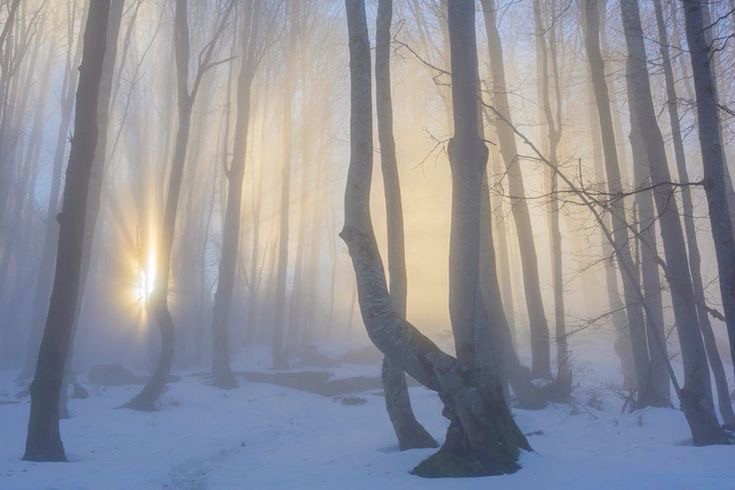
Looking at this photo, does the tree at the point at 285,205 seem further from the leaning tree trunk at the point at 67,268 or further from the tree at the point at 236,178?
the leaning tree trunk at the point at 67,268

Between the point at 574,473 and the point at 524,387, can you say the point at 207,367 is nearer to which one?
the point at 524,387

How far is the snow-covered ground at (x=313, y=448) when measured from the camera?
22.6 ft

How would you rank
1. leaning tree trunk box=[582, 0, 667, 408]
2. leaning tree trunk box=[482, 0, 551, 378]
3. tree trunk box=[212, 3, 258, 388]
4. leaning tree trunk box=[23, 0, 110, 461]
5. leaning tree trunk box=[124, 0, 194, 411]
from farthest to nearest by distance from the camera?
tree trunk box=[212, 3, 258, 388] → leaning tree trunk box=[124, 0, 194, 411] → leaning tree trunk box=[482, 0, 551, 378] → leaning tree trunk box=[582, 0, 667, 408] → leaning tree trunk box=[23, 0, 110, 461]

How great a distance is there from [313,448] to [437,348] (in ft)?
12.6

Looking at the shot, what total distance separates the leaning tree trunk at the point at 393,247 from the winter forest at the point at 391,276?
0.13ft

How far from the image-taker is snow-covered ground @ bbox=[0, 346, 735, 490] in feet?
22.6

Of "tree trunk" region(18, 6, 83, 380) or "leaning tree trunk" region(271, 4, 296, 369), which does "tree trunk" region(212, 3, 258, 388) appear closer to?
"leaning tree trunk" region(271, 4, 296, 369)

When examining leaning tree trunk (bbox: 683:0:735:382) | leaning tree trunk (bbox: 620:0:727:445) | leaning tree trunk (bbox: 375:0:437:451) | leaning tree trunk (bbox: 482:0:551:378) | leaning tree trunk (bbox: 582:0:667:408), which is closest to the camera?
leaning tree trunk (bbox: 683:0:735:382)

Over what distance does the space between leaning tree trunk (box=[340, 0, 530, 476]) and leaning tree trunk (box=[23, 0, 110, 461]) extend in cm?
394

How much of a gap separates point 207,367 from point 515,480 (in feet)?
80.8

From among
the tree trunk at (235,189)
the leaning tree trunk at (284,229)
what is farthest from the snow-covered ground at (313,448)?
the leaning tree trunk at (284,229)

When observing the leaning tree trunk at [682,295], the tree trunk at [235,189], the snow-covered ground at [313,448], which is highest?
the tree trunk at [235,189]

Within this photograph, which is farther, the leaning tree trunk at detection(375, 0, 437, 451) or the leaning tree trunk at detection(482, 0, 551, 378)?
the leaning tree trunk at detection(482, 0, 551, 378)

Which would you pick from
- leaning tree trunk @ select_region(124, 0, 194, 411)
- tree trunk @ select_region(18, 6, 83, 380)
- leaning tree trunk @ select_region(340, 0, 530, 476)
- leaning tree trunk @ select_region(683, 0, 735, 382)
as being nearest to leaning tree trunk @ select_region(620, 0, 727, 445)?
leaning tree trunk @ select_region(683, 0, 735, 382)
